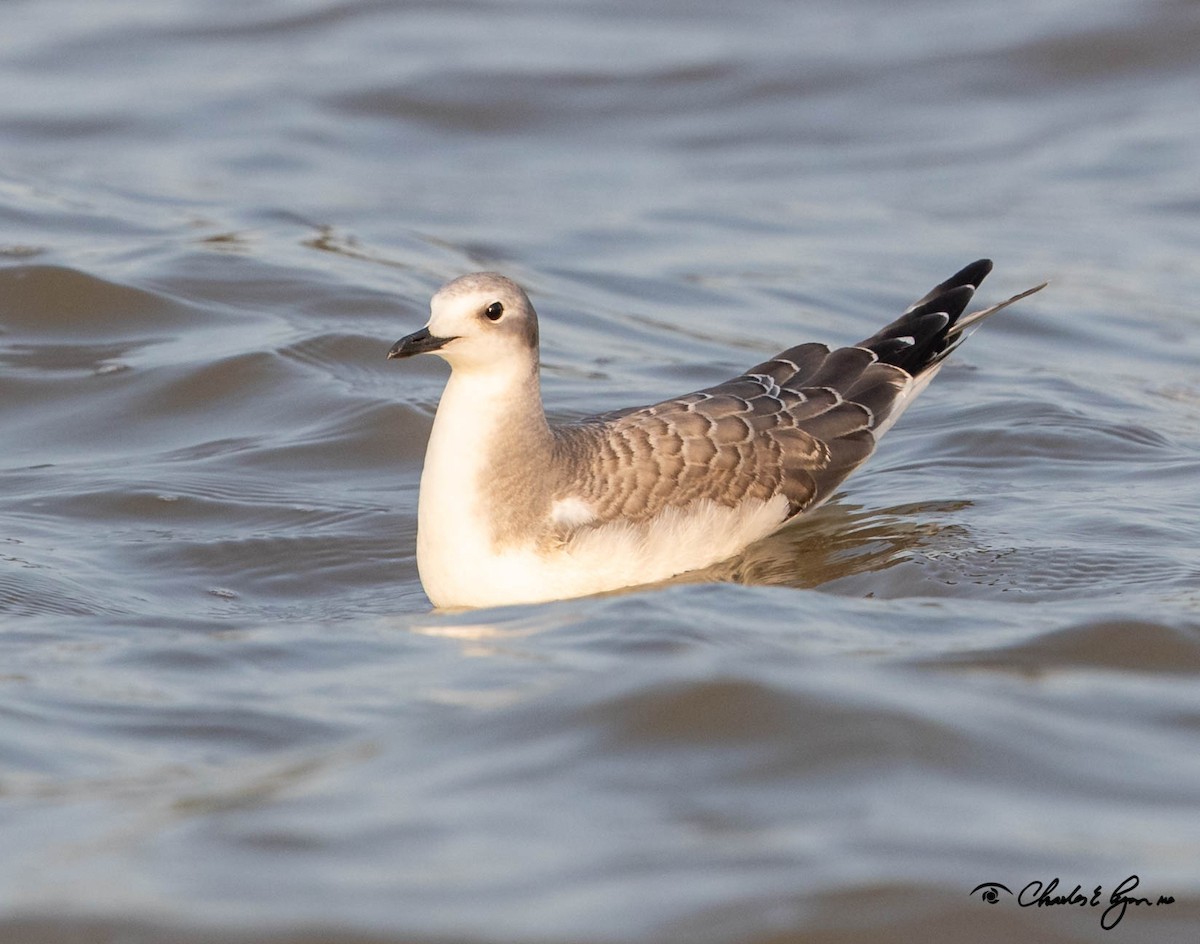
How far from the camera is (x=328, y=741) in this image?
4.82m

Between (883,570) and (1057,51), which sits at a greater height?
(1057,51)

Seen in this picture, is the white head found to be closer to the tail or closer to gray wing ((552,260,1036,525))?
gray wing ((552,260,1036,525))

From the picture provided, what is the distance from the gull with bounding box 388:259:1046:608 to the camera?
6.47m

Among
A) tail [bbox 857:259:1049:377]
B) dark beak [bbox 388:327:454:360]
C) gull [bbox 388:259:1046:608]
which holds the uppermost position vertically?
tail [bbox 857:259:1049:377]

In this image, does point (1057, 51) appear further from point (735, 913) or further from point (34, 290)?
point (735, 913)

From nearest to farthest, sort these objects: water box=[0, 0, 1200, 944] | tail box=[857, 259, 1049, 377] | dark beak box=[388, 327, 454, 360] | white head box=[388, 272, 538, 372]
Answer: water box=[0, 0, 1200, 944]
dark beak box=[388, 327, 454, 360]
white head box=[388, 272, 538, 372]
tail box=[857, 259, 1049, 377]

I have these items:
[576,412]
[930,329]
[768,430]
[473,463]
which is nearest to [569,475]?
[473,463]

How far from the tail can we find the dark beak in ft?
7.95

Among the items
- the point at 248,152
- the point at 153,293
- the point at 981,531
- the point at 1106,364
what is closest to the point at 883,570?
the point at 981,531

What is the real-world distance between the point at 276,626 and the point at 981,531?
2.93 meters

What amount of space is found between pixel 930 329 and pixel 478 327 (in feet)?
8.39

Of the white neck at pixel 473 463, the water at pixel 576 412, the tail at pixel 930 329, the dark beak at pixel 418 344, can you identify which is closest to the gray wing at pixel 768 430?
the tail at pixel 930 329

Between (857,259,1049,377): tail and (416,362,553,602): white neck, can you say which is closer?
(416,362,553,602): white neck

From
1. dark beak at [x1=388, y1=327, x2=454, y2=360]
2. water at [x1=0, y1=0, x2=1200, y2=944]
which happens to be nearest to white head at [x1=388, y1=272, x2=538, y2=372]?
dark beak at [x1=388, y1=327, x2=454, y2=360]
